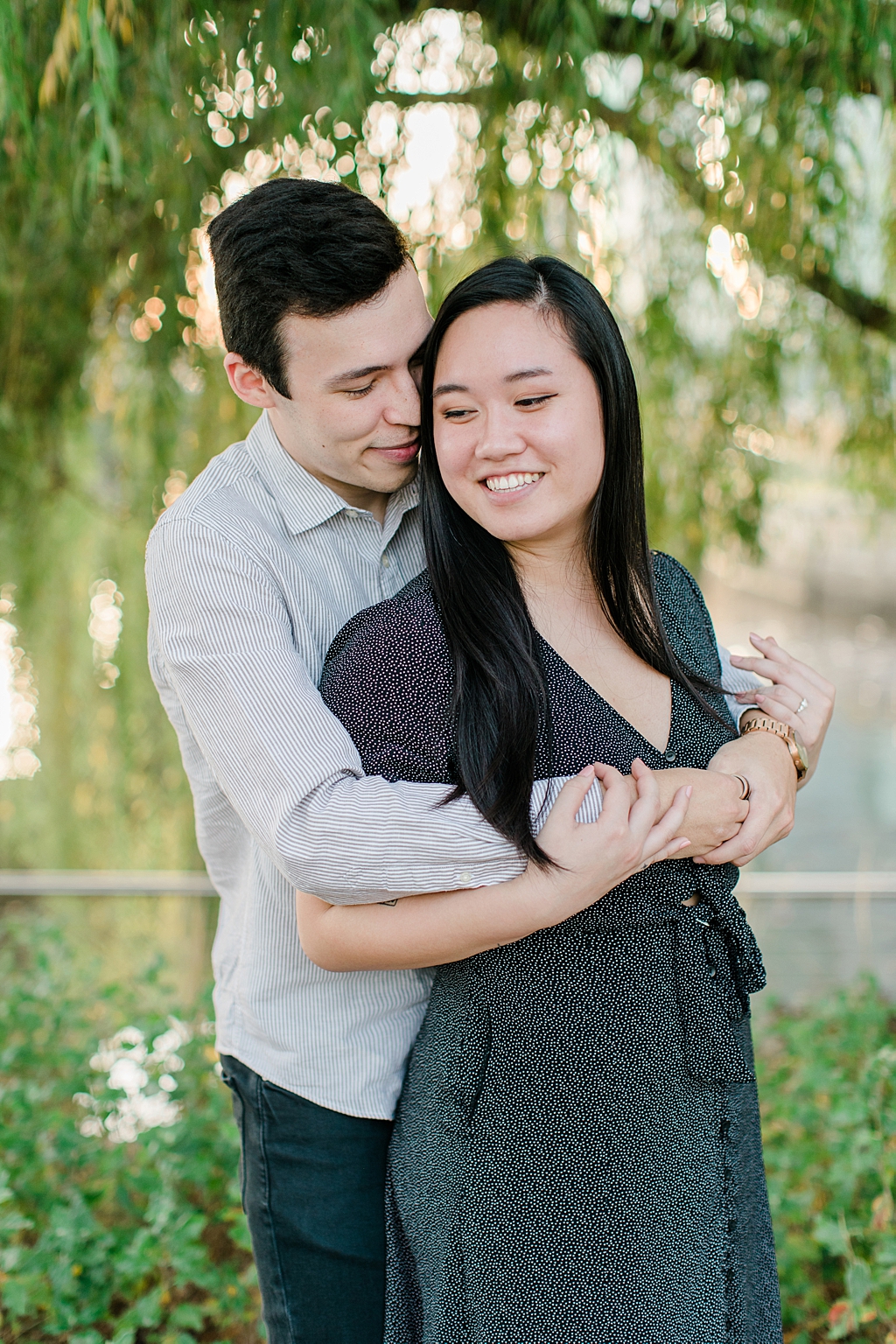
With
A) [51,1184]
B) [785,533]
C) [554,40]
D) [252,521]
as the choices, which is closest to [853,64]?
[554,40]

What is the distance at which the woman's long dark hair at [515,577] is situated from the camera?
3.34ft

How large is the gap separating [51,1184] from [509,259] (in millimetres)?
1827

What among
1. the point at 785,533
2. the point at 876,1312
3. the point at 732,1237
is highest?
the point at 785,533

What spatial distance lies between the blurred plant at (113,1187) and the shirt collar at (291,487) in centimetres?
117

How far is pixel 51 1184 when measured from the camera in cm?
201

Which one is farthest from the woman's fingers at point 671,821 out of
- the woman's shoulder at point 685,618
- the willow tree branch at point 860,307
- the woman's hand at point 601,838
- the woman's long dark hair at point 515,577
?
the willow tree branch at point 860,307

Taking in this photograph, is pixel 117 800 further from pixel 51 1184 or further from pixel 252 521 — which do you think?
pixel 252 521

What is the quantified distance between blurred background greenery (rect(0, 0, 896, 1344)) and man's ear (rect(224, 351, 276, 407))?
1.64ft

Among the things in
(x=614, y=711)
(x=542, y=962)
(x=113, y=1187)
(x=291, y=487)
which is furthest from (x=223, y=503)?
(x=113, y=1187)

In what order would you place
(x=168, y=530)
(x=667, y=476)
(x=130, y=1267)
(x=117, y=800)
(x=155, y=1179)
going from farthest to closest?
(x=117, y=800) → (x=667, y=476) → (x=155, y=1179) → (x=130, y=1267) → (x=168, y=530)

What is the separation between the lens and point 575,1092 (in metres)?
1.04

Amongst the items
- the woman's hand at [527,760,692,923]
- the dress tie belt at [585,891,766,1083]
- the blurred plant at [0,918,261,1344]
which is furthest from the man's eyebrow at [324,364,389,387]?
the blurred plant at [0,918,261,1344]

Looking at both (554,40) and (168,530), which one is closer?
(168,530)

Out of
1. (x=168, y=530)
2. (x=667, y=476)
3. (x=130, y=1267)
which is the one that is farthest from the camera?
(x=667, y=476)
